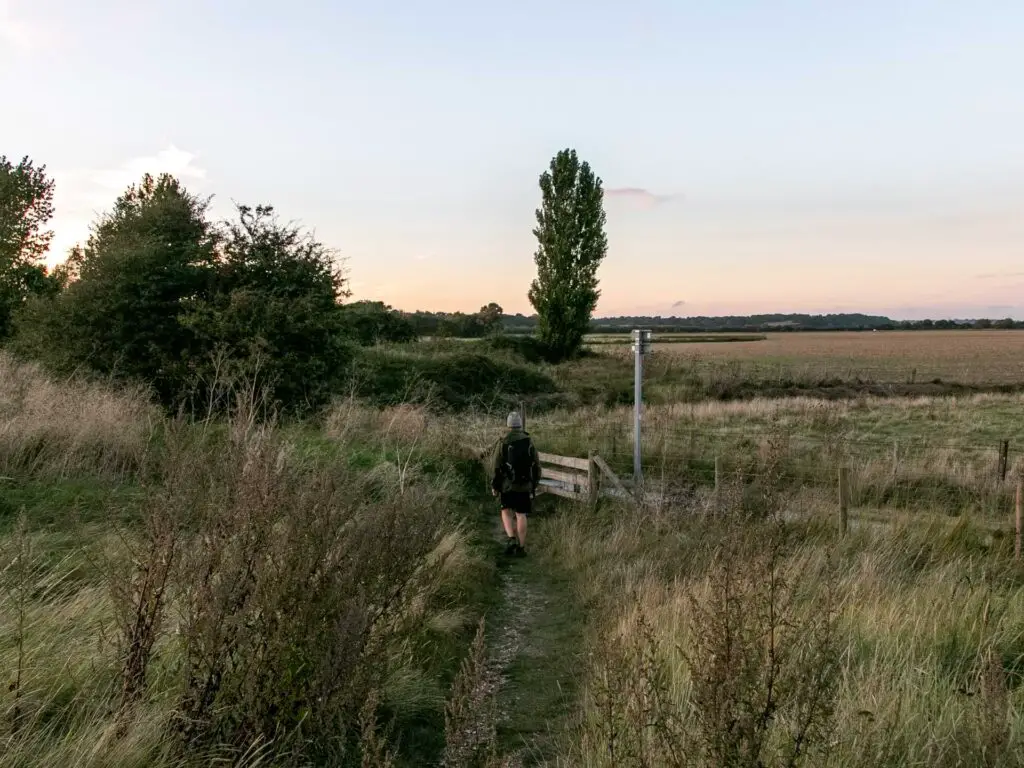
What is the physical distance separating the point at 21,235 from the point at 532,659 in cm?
3099

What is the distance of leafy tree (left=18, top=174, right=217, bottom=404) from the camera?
14180 mm

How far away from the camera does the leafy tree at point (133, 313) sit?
14.2 m

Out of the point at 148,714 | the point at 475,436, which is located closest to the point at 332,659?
the point at 148,714

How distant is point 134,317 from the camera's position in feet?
47.6

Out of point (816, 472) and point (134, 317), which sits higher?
point (134, 317)

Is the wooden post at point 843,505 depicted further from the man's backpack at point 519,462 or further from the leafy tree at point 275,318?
the leafy tree at point 275,318

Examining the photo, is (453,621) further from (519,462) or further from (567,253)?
(567,253)

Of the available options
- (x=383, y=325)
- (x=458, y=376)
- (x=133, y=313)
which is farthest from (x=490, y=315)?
(x=133, y=313)

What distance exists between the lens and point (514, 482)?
355 inches

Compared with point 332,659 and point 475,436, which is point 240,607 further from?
point 475,436

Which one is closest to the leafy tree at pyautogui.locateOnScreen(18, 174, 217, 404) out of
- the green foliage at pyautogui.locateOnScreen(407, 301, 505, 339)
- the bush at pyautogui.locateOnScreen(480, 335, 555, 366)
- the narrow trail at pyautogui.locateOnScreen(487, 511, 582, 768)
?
the narrow trail at pyautogui.locateOnScreen(487, 511, 582, 768)

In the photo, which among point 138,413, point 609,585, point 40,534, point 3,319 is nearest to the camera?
point 40,534

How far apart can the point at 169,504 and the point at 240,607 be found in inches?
21.9

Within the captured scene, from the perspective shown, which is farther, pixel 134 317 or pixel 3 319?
pixel 3 319
